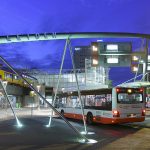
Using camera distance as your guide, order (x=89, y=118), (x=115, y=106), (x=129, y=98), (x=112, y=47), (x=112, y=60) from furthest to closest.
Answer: (x=112, y=60) < (x=112, y=47) < (x=89, y=118) < (x=129, y=98) < (x=115, y=106)

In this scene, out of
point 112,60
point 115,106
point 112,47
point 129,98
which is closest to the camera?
point 115,106

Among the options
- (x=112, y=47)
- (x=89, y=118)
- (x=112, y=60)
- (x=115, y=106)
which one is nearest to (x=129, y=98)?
(x=115, y=106)

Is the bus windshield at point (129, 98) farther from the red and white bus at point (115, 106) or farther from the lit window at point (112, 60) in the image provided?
the lit window at point (112, 60)

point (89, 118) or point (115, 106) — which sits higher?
point (115, 106)

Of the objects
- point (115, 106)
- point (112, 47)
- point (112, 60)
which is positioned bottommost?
point (115, 106)

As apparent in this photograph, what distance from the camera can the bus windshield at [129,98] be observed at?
84.4 feet

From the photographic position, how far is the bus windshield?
25734 millimetres

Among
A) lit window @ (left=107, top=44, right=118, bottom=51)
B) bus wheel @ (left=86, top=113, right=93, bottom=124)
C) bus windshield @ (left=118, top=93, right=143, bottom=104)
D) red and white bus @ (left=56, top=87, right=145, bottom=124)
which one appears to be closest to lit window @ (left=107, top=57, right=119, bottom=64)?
lit window @ (left=107, top=44, right=118, bottom=51)

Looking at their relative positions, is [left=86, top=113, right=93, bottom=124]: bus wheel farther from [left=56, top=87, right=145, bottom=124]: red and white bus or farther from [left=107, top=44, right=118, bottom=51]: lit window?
[left=107, top=44, right=118, bottom=51]: lit window

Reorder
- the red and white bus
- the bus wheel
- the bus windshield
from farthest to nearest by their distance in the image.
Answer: the bus wheel, the bus windshield, the red and white bus

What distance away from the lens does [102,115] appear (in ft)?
86.4

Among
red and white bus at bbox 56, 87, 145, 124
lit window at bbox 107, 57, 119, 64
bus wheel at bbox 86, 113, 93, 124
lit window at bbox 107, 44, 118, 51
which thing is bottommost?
bus wheel at bbox 86, 113, 93, 124

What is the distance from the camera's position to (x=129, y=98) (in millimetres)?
26125

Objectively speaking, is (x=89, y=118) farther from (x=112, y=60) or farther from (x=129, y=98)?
(x=112, y=60)
